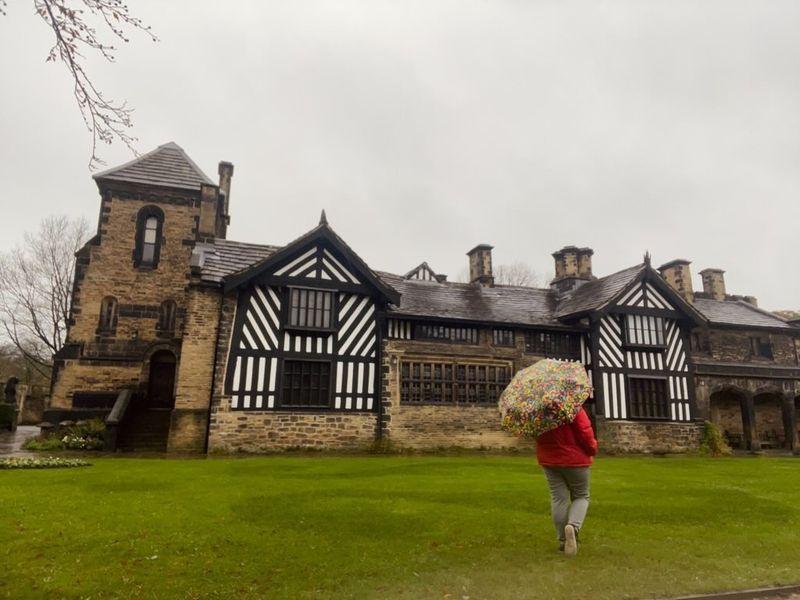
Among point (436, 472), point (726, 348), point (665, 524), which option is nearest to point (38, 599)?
point (665, 524)

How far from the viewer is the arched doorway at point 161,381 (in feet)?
65.7

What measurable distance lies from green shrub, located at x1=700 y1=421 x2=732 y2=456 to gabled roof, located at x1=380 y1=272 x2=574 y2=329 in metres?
6.95

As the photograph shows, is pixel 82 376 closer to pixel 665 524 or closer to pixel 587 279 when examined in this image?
pixel 665 524

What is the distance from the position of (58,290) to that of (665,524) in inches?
1215

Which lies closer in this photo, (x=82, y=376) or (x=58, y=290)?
(x=82, y=376)

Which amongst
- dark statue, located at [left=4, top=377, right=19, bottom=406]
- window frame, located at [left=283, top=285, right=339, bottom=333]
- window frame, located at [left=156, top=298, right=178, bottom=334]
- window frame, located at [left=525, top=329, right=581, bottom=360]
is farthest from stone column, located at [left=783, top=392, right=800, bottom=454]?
dark statue, located at [left=4, top=377, right=19, bottom=406]

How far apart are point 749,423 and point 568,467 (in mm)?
21717

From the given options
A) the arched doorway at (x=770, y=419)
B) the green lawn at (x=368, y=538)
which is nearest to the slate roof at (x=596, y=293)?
the arched doorway at (x=770, y=419)

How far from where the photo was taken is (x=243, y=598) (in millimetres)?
3938

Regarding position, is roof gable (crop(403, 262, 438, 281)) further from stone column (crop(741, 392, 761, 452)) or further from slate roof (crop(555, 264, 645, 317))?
stone column (crop(741, 392, 761, 452))

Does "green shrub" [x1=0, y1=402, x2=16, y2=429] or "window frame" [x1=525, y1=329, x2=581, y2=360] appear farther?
"green shrub" [x1=0, y1=402, x2=16, y2=429]

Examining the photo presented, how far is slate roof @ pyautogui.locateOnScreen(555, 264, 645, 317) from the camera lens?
66.7ft

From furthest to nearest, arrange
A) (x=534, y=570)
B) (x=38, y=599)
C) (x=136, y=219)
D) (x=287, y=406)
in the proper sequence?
(x=136, y=219)
(x=287, y=406)
(x=534, y=570)
(x=38, y=599)

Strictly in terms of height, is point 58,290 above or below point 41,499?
above
